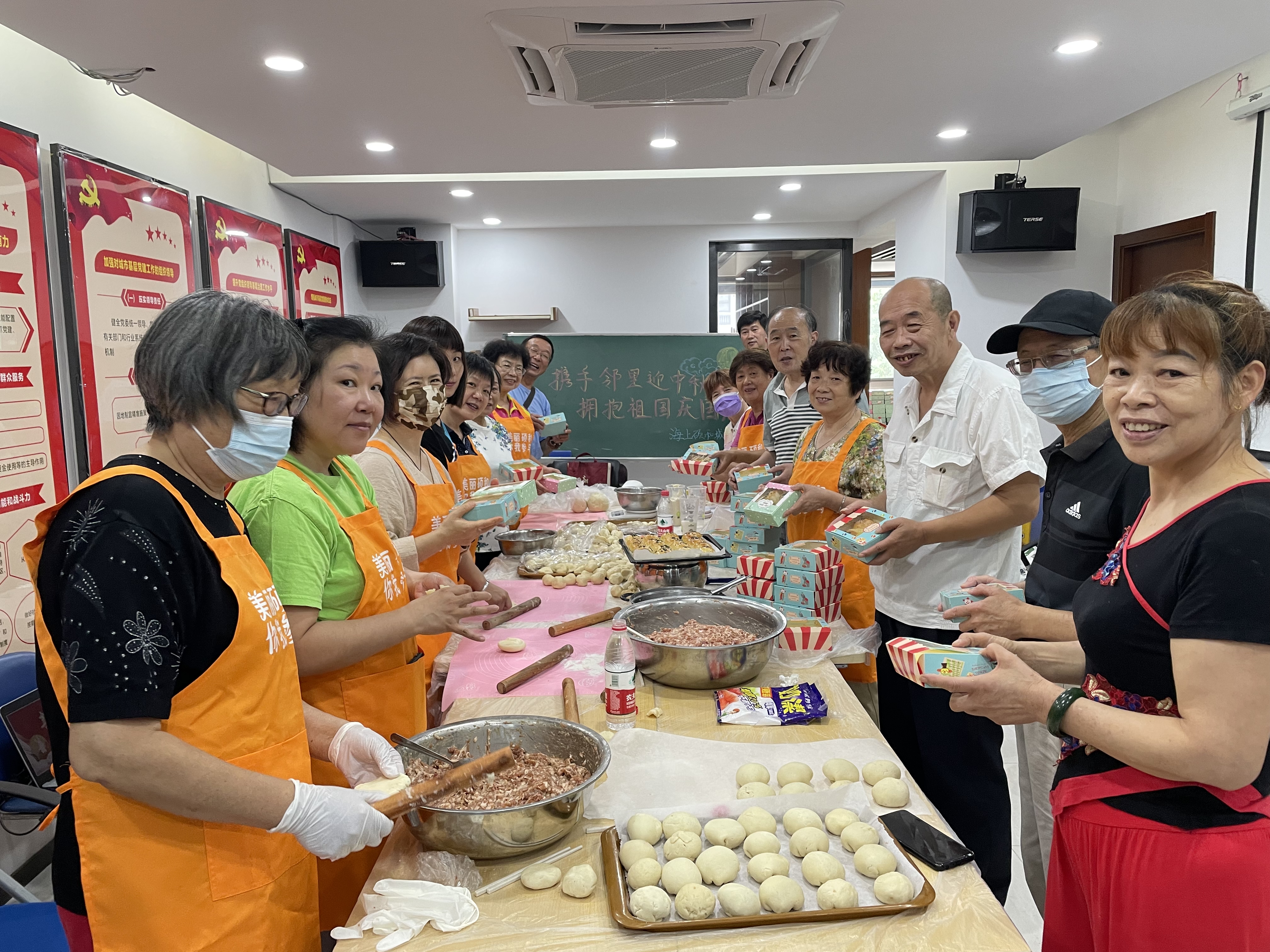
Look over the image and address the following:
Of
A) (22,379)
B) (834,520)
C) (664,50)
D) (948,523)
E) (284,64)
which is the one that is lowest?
(834,520)

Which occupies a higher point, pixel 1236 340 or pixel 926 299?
pixel 926 299

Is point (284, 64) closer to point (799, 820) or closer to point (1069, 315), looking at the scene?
point (1069, 315)

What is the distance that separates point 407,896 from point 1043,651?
124 cm

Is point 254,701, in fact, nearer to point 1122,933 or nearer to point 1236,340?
point 1122,933

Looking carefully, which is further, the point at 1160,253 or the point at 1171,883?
the point at 1160,253

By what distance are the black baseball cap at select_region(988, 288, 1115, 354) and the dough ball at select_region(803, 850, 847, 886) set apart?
4.85ft

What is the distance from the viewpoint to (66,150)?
336 centimetres

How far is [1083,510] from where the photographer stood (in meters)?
1.92

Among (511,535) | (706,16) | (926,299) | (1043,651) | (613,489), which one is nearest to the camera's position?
(1043,651)

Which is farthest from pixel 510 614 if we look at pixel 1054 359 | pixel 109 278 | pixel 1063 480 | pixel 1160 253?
pixel 1160 253

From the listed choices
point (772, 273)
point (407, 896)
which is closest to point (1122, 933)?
point (407, 896)

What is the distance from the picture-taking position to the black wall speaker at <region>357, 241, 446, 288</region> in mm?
7145

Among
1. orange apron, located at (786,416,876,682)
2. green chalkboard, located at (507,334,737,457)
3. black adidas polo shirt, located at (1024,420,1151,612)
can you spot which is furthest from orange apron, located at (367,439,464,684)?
green chalkboard, located at (507,334,737,457)

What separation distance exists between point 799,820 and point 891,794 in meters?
0.20
